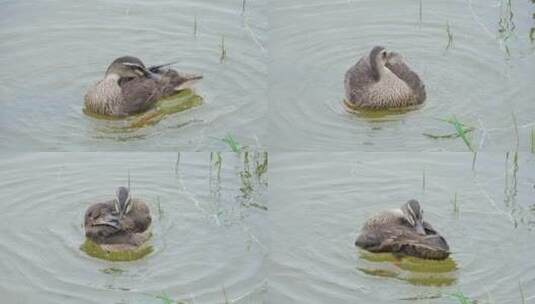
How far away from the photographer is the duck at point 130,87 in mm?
7719

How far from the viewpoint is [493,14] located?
29.3 ft

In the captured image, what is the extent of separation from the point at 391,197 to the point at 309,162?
1.60ft

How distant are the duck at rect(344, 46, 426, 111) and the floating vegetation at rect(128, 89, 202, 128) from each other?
0.84 m

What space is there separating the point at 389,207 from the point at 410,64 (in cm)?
132

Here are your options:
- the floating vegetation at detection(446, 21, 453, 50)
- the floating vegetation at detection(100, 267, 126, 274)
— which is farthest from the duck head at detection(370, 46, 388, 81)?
the floating vegetation at detection(100, 267, 126, 274)

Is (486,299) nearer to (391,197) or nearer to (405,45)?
(391,197)

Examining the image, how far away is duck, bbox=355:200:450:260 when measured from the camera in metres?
6.76

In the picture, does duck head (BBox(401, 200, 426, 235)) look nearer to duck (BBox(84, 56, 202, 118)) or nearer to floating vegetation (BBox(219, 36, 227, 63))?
duck (BBox(84, 56, 202, 118))

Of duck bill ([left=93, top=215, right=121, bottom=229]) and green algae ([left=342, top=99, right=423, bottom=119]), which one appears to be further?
green algae ([left=342, top=99, right=423, bottom=119])

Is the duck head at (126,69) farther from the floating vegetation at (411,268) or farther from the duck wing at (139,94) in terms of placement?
the floating vegetation at (411,268)

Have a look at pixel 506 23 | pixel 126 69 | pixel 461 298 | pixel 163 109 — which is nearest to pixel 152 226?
pixel 163 109

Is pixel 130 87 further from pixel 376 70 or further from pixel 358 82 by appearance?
pixel 376 70

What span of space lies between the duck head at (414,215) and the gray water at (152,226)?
0.69 meters

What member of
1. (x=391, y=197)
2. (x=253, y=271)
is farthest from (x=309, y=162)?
(x=253, y=271)
